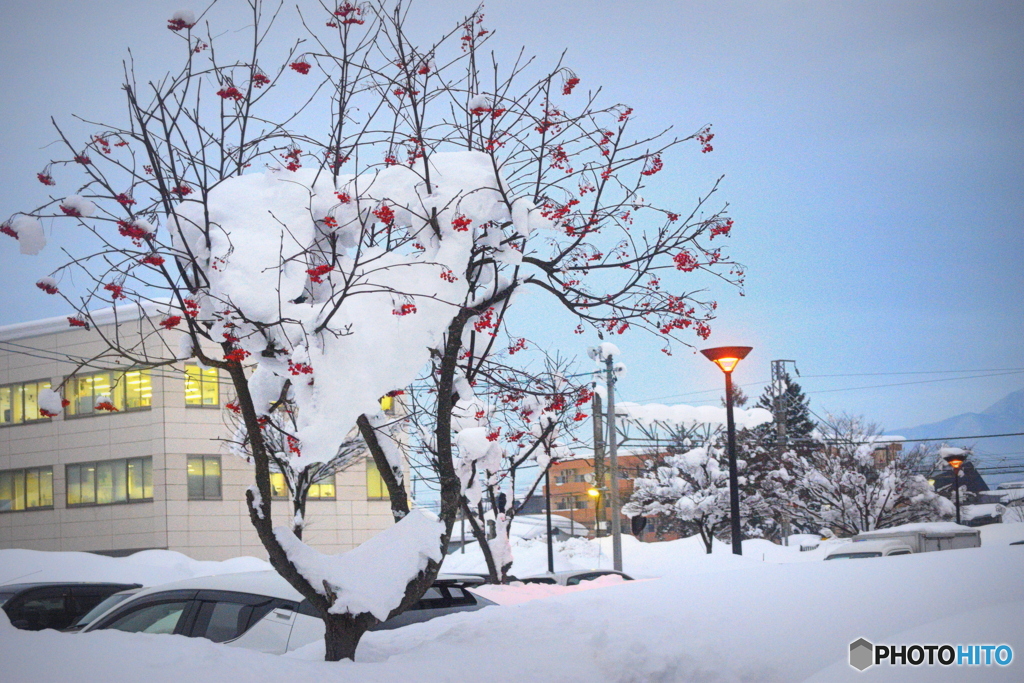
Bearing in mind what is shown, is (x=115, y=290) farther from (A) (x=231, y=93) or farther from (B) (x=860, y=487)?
(B) (x=860, y=487)

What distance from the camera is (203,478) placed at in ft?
113

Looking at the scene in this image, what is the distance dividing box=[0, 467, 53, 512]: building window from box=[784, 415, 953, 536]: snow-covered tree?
30384 millimetres

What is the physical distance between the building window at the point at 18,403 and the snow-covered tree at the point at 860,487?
103 ft

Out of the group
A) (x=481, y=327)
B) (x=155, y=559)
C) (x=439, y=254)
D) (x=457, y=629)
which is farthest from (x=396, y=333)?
(x=155, y=559)

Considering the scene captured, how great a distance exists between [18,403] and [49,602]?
28113 millimetres

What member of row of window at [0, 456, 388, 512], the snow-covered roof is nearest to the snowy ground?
row of window at [0, 456, 388, 512]

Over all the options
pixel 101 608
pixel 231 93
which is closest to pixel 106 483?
pixel 101 608

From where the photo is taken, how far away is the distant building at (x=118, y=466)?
33.7 meters

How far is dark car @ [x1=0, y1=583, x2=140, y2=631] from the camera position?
11.5 m

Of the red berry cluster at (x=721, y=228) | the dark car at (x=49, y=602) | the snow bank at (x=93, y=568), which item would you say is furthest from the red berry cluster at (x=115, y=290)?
the snow bank at (x=93, y=568)

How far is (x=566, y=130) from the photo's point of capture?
679cm

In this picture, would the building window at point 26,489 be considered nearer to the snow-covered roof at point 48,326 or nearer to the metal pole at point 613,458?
the snow-covered roof at point 48,326

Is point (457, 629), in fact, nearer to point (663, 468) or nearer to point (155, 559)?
point (155, 559)

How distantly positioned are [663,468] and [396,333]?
117 feet
